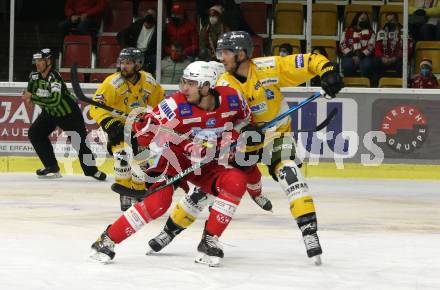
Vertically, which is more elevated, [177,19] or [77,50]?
[177,19]

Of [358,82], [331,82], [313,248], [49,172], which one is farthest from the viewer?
[358,82]

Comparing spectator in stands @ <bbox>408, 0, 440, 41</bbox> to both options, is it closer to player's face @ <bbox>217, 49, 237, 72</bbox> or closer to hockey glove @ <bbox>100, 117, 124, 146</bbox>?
hockey glove @ <bbox>100, 117, 124, 146</bbox>

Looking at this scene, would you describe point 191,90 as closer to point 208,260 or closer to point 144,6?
point 208,260

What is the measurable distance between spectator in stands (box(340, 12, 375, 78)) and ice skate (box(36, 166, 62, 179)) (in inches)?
127

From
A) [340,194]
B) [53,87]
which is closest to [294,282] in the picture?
[340,194]

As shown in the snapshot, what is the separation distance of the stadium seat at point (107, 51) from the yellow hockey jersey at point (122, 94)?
153 inches

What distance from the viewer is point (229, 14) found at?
1288 centimetres

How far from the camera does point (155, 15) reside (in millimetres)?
13289

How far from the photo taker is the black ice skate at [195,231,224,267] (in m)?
6.42

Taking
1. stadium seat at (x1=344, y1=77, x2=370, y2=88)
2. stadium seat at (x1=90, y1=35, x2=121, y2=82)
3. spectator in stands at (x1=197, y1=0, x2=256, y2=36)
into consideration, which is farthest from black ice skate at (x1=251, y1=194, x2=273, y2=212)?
stadium seat at (x1=90, y1=35, x2=121, y2=82)

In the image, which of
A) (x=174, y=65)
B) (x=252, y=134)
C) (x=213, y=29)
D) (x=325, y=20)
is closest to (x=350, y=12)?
(x=325, y=20)

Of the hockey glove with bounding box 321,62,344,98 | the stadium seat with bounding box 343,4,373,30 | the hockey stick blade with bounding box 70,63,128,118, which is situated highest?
the stadium seat with bounding box 343,4,373,30

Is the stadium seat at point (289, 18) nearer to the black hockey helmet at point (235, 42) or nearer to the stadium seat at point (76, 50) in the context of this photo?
the stadium seat at point (76, 50)

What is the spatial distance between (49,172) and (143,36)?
2.06m
